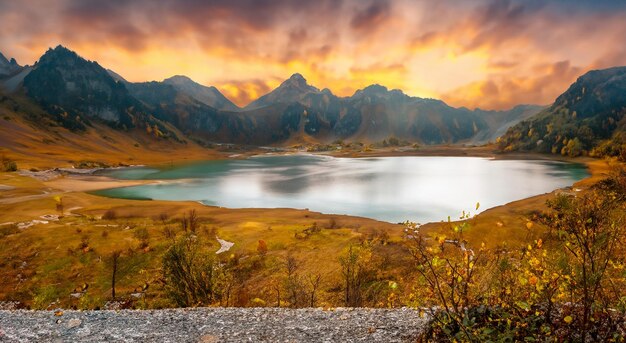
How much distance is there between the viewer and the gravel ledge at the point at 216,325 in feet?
49.8

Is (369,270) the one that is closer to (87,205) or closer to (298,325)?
(298,325)

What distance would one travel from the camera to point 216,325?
16828mm

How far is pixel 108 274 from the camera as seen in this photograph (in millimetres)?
41812

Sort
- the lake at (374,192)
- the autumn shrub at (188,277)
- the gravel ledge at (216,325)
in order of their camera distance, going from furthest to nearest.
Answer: the lake at (374,192)
the autumn shrub at (188,277)
the gravel ledge at (216,325)

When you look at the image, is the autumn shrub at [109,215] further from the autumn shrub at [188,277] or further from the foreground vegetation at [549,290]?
the foreground vegetation at [549,290]

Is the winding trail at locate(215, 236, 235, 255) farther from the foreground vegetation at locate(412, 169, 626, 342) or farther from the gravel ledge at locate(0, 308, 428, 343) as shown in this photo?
the foreground vegetation at locate(412, 169, 626, 342)

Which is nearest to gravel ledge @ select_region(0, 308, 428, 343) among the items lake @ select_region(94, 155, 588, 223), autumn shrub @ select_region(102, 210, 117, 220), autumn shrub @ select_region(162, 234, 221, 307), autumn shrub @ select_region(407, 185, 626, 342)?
autumn shrub @ select_region(407, 185, 626, 342)

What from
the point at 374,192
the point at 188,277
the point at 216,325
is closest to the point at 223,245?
the point at 188,277

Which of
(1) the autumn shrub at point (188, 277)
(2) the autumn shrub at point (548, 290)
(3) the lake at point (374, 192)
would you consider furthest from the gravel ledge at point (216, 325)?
(3) the lake at point (374, 192)

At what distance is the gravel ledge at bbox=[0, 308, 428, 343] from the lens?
49.8 feet

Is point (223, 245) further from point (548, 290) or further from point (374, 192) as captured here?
point (374, 192)

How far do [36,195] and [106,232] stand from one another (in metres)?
58.8

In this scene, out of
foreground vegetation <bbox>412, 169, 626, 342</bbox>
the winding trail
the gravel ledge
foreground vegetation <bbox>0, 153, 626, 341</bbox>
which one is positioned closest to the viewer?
foreground vegetation <bbox>412, 169, 626, 342</bbox>

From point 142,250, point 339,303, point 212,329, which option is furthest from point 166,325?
point 142,250
